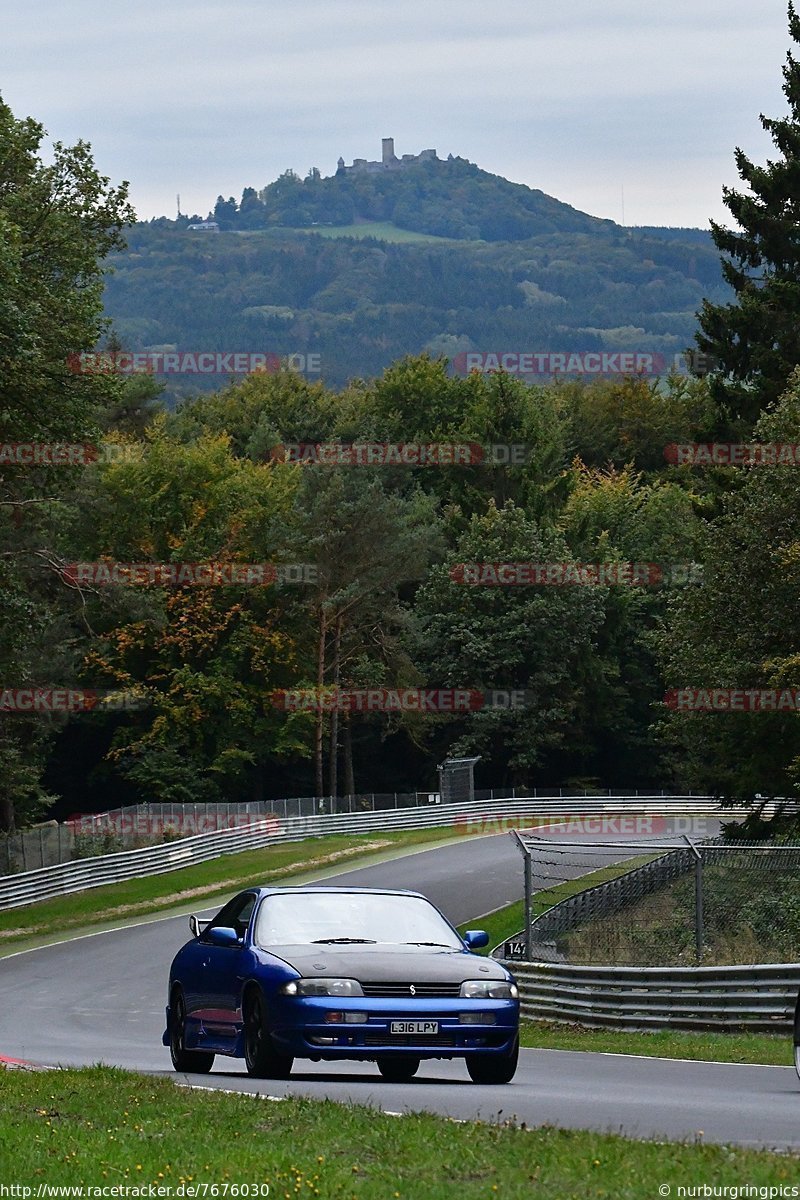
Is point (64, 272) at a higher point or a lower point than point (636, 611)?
higher

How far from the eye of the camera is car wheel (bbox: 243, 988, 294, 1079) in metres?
13.4

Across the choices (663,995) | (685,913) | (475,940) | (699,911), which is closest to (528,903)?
(685,913)

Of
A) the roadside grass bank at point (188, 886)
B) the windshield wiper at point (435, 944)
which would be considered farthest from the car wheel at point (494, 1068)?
the roadside grass bank at point (188, 886)

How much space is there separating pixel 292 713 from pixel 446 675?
800 cm

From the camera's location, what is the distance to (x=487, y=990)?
1329 centimetres

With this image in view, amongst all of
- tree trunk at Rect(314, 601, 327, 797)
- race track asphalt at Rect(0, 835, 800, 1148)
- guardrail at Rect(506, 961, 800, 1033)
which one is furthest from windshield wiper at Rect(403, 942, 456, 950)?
tree trunk at Rect(314, 601, 327, 797)

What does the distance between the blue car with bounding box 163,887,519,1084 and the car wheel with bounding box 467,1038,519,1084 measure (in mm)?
10

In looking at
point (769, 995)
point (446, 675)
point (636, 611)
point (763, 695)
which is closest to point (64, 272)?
point (763, 695)

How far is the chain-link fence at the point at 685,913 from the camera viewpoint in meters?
20.4

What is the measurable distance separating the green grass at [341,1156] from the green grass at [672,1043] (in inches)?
266

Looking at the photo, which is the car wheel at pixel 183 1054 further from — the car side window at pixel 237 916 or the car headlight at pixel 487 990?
the car headlight at pixel 487 990

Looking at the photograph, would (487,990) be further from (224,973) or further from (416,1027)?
(224,973)

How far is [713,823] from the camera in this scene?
7019 cm

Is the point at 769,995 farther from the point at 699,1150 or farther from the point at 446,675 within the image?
the point at 446,675
